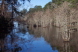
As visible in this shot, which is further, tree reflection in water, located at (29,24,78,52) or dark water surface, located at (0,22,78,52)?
tree reflection in water, located at (29,24,78,52)

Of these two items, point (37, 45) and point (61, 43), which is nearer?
point (37, 45)

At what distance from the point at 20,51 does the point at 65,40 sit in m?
5.44

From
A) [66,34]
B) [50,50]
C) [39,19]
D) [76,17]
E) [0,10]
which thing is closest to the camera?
[50,50]

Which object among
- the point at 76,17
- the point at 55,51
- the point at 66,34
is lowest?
the point at 55,51

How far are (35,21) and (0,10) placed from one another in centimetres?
1889

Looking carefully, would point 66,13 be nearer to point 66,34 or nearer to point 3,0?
point 66,34

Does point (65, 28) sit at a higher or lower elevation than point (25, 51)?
higher

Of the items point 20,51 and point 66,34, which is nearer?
point 20,51

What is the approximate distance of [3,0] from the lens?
24.3 meters

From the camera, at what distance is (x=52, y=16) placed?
43.8 metres

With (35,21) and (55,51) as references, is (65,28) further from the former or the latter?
(35,21)

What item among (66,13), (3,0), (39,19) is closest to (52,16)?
(39,19)

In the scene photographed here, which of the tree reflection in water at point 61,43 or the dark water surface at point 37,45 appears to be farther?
the tree reflection in water at point 61,43

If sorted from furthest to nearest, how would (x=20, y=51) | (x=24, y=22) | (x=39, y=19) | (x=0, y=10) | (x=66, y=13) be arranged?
(x=24, y=22) → (x=39, y=19) → (x=0, y=10) → (x=66, y=13) → (x=20, y=51)
